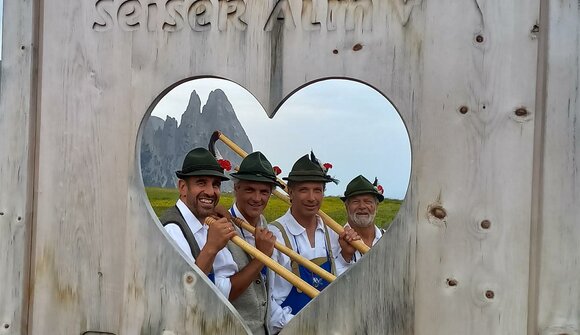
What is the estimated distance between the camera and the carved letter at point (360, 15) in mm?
1677

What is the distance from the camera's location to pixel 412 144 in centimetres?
166

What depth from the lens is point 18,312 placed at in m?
1.98

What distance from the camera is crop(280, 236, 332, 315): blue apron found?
291cm

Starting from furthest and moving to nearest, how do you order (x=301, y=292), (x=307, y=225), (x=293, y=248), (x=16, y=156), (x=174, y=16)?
(x=307, y=225), (x=293, y=248), (x=301, y=292), (x=16, y=156), (x=174, y=16)

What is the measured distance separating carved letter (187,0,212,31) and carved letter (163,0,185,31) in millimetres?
27

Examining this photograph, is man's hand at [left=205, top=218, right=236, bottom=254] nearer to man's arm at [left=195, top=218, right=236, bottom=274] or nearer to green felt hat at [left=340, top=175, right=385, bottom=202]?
man's arm at [left=195, top=218, right=236, bottom=274]

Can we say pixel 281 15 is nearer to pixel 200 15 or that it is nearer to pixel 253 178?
pixel 200 15

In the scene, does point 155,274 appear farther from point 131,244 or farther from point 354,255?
point 354,255

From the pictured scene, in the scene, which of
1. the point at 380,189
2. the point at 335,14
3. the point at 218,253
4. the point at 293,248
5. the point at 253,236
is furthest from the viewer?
the point at 380,189

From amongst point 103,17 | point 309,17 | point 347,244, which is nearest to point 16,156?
point 103,17

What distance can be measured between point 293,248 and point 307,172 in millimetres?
460

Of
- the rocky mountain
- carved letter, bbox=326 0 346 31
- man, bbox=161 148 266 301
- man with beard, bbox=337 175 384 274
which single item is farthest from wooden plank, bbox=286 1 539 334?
the rocky mountain

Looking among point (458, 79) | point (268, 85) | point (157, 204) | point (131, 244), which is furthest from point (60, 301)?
point (157, 204)

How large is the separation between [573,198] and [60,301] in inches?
56.0
